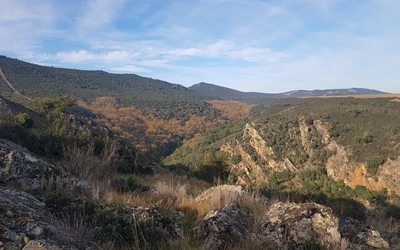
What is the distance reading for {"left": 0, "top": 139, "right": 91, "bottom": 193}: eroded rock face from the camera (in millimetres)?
4178

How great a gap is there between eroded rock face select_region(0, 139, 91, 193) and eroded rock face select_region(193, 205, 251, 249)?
7.45 feet

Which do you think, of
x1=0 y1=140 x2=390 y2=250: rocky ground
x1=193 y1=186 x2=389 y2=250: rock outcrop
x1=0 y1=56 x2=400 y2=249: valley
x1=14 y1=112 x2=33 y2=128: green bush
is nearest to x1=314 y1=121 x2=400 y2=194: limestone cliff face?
x1=0 y1=56 x2=400 y2=249: valley

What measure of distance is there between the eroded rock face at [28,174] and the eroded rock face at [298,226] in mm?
3035

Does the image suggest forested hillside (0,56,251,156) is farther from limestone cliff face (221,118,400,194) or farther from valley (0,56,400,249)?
limestone cliff face (221,118,400,194)

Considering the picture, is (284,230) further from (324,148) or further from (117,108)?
(117,108)

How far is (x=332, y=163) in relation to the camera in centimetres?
3112

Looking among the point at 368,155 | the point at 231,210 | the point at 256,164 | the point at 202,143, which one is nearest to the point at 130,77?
the point at 202,143

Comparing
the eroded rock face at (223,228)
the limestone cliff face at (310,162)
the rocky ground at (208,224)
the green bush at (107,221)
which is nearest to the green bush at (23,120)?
the rocky ground at (208,224)

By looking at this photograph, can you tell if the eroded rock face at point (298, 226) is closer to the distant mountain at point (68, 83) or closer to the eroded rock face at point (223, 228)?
the eroded rock face at point (223, 228)

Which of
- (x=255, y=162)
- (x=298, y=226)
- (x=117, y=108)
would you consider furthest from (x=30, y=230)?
(x=117, y=108)

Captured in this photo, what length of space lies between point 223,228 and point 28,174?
11.1ft

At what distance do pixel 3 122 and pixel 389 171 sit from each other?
30.1 metres

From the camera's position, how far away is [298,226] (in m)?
3.34

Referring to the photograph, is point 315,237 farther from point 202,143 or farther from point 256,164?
point 202,143
